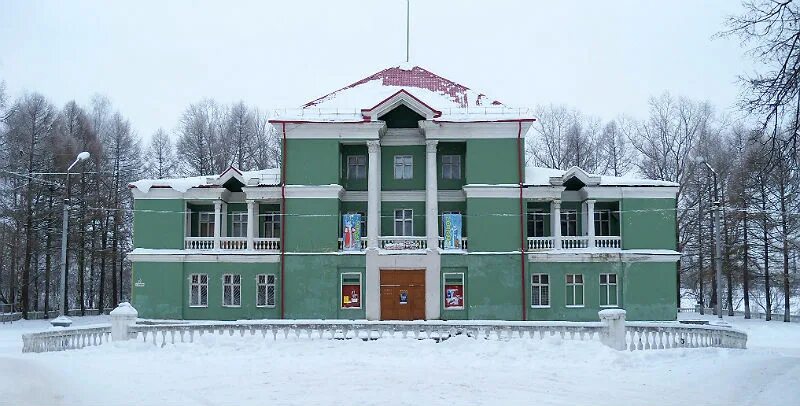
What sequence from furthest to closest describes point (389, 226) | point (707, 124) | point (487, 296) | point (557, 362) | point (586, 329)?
point (707, 124), point (389, 226), point (487, 296), point (586, 329), point (557, 362)

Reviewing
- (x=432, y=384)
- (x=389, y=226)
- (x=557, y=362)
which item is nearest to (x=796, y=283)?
(x=389, y=226)

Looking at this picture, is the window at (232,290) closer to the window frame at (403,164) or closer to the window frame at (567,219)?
the window frame at (403,164)

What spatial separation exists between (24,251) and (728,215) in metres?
39.6

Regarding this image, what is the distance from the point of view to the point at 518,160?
33000 millimetres

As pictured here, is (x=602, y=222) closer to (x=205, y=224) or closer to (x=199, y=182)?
(x=205, y=224)

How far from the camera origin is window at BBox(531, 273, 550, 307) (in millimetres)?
33406

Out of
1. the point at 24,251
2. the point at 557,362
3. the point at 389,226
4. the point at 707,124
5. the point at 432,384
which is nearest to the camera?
the point at 432,384

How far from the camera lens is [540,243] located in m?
33.6

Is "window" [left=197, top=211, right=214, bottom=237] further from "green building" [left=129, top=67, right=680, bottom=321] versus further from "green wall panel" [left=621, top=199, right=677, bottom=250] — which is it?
"green wall panel" [left=621, top=199, right=677, bottom=250]

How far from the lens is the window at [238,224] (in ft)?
118

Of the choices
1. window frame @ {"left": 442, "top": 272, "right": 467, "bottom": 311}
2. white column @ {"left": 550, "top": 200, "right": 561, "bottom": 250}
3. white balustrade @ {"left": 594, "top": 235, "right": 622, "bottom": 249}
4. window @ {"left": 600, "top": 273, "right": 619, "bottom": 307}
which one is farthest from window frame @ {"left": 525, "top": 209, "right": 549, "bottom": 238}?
window frame @ {"left": 442, "top": 272, "right": 467, "bottom": 311}

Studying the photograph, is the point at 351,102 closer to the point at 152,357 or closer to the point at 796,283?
the point at 152,357

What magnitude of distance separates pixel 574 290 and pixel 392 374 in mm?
18279

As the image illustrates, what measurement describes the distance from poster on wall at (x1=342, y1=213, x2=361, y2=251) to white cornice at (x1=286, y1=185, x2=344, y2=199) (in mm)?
1288
